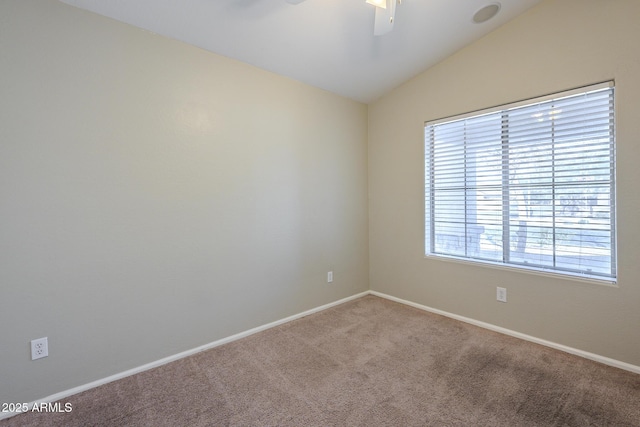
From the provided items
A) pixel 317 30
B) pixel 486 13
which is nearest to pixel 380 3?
pixel 317 30

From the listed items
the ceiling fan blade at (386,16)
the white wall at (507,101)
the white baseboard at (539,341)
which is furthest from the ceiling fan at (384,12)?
the white baseboard at (539,341)

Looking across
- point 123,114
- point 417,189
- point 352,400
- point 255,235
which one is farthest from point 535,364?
point 123,114

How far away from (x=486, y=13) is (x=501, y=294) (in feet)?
7.70

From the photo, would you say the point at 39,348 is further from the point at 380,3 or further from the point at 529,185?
the point at 529,185

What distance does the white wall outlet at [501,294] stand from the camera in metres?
2.55

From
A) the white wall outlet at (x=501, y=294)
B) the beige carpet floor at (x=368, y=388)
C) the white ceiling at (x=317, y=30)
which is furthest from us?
the white wall outlet at (x=501, y=294)

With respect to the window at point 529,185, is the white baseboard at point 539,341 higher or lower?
lower

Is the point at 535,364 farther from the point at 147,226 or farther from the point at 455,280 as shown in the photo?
the point at 147,226

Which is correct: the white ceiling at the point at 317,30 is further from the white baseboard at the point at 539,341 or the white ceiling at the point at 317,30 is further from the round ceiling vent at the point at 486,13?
the white baseboard at the point at 539,341

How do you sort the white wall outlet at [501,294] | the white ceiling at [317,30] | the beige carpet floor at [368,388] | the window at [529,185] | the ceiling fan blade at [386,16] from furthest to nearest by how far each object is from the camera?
the white wall outlet at [501,294], the window at [529,185], the white ceiling at [317,30], the ceiling fan blade at [386,16], the beige carpet floor at [368,388]

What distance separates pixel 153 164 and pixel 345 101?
2187 millimetres

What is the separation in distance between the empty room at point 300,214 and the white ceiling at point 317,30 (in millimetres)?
19

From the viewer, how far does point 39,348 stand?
5.58 feet

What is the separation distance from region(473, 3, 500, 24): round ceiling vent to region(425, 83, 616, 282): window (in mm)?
741
